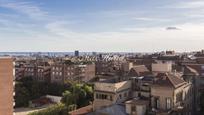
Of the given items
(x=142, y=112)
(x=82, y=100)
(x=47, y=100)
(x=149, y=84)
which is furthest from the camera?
(x=47, y=100)

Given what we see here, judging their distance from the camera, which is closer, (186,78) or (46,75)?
(186,78)

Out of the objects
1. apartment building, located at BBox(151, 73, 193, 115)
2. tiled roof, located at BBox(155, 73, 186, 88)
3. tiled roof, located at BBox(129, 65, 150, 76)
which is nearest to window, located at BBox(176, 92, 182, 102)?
apartment building, located at BBox(151, 73, 193, 115)

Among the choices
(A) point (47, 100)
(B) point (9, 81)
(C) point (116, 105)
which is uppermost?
(B) point (9, 81)

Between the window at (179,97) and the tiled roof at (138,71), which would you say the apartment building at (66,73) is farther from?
the window at (179,97)

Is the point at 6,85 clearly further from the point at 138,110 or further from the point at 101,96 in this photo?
the point at 101,96

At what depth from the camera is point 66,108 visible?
167ft

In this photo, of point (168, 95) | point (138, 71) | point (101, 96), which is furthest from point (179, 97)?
point (138, 71)

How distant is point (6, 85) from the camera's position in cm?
2077

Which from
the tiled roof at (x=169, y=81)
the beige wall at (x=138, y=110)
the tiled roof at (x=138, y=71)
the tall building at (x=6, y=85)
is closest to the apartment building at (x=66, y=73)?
the tiled roof at (x=138, y=71)

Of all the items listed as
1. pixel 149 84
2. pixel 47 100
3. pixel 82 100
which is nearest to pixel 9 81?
pixel 149 84

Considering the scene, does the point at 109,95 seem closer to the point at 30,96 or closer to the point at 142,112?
the point at 142,112

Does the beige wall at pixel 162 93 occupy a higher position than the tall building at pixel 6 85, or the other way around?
the tall building at pixel 6 85

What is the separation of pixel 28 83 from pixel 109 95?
55177 mm

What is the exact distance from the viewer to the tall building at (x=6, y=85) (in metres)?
20.4
